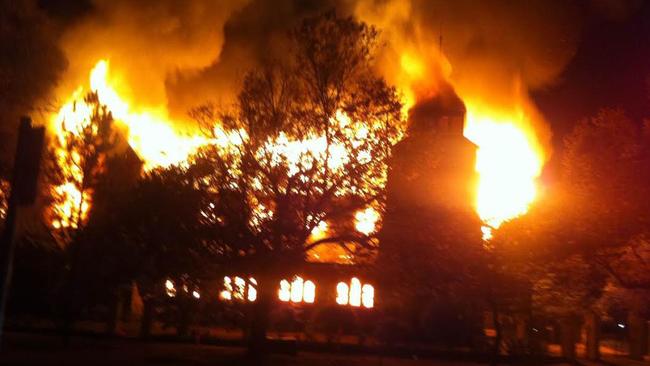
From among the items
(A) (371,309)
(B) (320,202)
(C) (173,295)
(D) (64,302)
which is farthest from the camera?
(A) (371,309)

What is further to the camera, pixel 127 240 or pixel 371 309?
pixel 371 309

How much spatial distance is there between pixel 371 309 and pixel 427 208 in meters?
7.92

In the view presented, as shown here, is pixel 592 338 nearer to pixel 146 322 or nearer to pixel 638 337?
pixel 638 337

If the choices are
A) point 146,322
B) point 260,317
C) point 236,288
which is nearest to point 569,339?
point 260,317

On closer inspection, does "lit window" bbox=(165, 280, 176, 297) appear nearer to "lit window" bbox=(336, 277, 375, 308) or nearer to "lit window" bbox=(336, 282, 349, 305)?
"lit window" bbox=(336, 277, 375, 308)

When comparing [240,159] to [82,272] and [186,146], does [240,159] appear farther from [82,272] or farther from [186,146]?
[82,272]

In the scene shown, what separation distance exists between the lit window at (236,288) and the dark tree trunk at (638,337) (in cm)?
1613

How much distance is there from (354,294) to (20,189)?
66.3 feet

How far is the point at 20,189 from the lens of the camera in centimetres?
909

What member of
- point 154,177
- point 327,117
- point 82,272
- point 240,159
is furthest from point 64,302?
point 327,117

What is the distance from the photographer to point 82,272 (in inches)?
822

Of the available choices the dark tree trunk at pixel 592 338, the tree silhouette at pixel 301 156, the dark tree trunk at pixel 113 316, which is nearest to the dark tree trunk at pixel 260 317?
the tree silhouette at pixel 301 156

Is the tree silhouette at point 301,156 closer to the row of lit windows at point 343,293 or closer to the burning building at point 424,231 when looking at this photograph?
the burning building at point 424,231

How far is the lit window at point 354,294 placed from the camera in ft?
90.2
